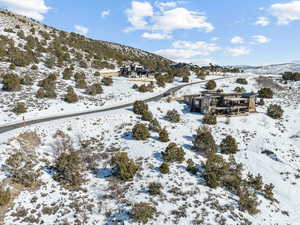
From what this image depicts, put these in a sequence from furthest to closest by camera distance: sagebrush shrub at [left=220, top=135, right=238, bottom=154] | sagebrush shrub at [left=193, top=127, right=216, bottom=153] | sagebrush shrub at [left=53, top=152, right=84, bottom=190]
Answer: sagebrush shrub at [left=220, top=135, right=238, bottom=154] → sagebrush shrub at [left=193, top=127, right=216, bottom=153] → sagebrush shrub at [left=53, top=152, right=84, bottom=190]

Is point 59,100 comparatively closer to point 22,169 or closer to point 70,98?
point 70,98

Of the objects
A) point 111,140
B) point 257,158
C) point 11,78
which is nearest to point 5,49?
point 11,78

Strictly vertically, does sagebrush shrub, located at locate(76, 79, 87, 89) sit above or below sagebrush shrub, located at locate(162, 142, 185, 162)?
above

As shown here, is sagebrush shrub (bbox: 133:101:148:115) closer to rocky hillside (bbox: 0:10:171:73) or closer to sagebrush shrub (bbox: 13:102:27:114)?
sagebrush shrub (bbox: 13:102:27:114)

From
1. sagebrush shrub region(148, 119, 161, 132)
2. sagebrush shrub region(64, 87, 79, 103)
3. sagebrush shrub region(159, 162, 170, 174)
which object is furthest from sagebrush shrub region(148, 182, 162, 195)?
sagebrush shrub region(64, 87, 79, 103)

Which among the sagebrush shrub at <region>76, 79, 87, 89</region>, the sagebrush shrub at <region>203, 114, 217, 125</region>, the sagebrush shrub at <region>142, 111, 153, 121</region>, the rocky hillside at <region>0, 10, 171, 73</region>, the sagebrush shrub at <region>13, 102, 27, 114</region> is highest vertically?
the rocky hillside at <region>0, 10, 171, 73</region>

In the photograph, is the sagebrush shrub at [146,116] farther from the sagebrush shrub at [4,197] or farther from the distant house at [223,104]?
the sagebrush shrub at [4,197]

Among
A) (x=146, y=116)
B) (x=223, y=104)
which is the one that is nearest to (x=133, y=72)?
(x=223, y=104)
